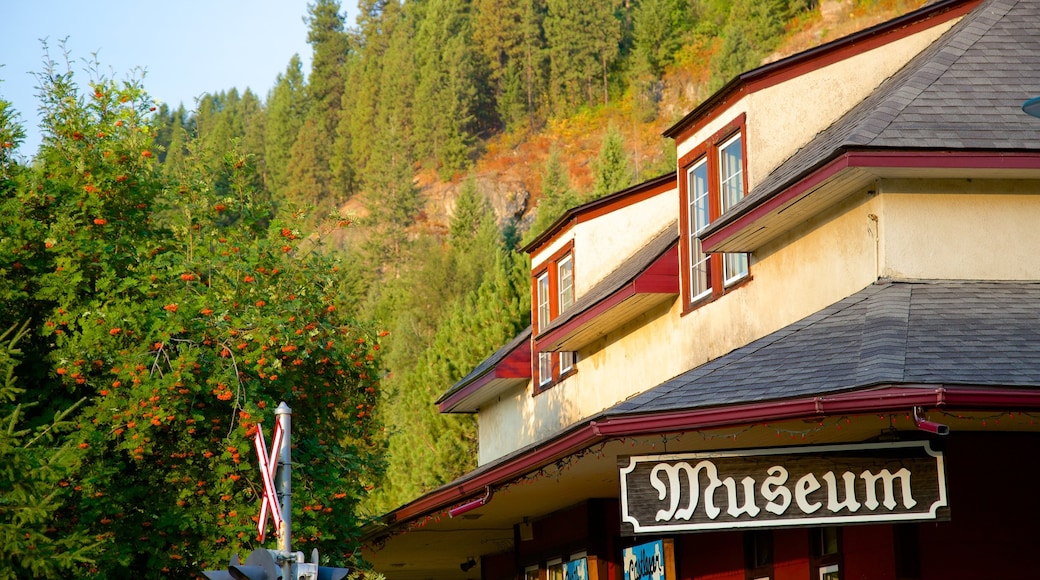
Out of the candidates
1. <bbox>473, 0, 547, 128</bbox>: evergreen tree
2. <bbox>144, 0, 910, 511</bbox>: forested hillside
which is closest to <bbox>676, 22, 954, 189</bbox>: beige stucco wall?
<bbox>144, 0, 910, 511</bbox>: forested hillside

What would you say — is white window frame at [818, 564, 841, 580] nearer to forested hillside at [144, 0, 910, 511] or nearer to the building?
the building

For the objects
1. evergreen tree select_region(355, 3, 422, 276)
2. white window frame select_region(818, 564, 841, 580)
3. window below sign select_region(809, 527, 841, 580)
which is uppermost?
evergreen tree select_region(355, 3, 422, 276)

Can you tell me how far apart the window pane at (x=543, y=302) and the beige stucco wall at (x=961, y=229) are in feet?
31.8

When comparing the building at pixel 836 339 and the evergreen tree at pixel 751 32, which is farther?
the evergreen tree at pixel 751 32

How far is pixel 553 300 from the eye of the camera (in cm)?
2170

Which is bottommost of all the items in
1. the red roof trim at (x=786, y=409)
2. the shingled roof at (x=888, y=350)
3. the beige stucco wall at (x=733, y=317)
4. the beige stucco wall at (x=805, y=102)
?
the red roof trim at (x=786, y=409)

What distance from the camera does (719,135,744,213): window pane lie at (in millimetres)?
15320

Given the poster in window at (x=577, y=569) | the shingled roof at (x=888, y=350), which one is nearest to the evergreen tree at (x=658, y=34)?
the poster in window at (x=577, y=569)

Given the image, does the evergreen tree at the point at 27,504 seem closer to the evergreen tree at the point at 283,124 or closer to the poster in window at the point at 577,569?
the poster in window at the point at 577,569

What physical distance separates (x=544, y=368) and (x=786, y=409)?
12.3m

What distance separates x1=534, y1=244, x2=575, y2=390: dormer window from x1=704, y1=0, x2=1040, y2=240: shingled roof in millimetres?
6979

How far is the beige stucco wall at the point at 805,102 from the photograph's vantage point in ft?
48.6

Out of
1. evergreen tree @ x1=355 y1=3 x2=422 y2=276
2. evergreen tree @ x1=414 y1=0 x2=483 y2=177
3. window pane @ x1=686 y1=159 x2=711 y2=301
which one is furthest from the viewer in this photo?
evergreen tree @ x1=414 y1=0 x2=483 y2=177

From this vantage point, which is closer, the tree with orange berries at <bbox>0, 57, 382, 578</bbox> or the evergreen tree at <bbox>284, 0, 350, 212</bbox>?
the tree with orange berries at <bbox>0, 57, 382, 578</bbox>
